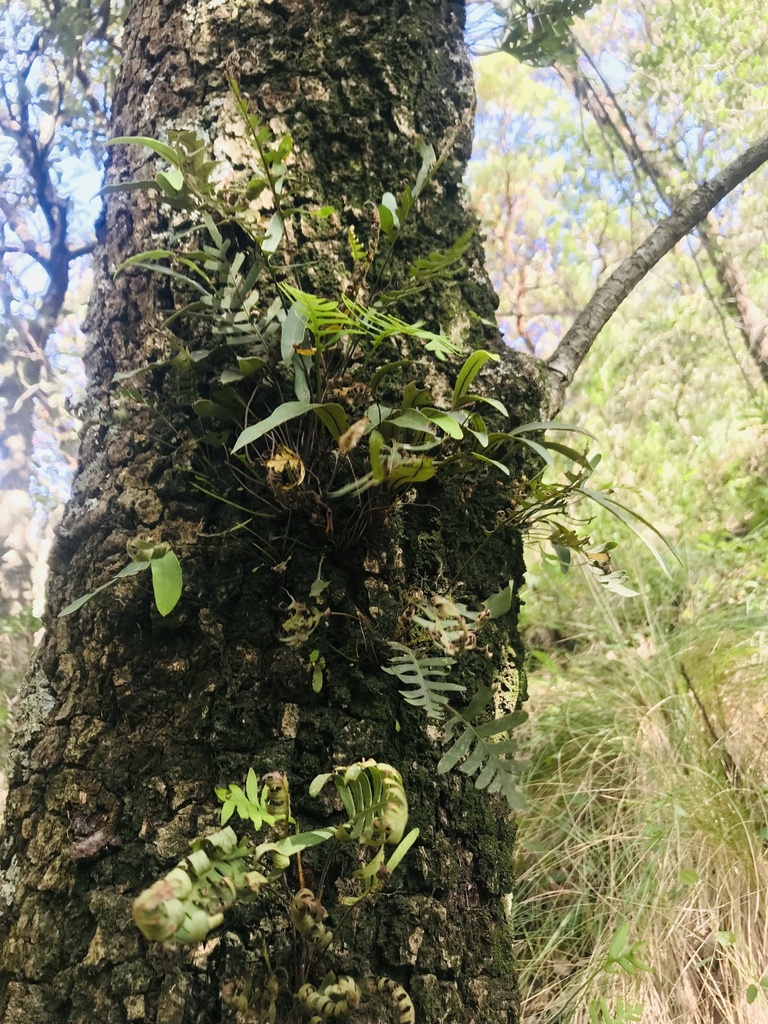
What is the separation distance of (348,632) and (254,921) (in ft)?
1.03

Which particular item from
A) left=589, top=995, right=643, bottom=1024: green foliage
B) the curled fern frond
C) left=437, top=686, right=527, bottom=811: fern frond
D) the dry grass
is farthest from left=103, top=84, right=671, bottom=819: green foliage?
the dry grass

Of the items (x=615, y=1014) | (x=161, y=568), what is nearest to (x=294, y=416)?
(x=161, y=568)

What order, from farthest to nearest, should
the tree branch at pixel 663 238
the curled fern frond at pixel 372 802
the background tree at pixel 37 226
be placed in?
the background tree at pixel 37 226 → the tree branch at pixel 663 238 → the curled fern frond at pixel 372 802

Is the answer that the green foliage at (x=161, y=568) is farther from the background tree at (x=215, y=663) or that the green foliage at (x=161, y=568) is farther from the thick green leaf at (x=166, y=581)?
the background tree at (x=215, y=663)

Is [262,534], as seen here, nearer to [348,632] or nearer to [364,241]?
[348,632]

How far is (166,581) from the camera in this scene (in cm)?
63

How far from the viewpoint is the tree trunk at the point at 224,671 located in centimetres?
66

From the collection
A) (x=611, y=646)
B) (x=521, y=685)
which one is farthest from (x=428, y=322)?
(x=611, y=646)

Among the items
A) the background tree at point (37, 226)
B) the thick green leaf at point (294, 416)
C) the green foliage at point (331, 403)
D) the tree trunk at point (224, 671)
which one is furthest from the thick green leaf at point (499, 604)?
the background tree at point (37, 226)

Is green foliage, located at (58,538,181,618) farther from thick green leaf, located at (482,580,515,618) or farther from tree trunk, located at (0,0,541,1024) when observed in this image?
thick green leaf, located at (482,580,515,618)

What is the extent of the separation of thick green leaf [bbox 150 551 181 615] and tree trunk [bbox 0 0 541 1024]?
0.34 feet

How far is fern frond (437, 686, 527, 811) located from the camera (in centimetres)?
60

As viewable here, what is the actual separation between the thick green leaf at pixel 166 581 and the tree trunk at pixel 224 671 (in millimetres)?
103

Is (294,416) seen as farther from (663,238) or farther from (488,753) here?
(663,238)
